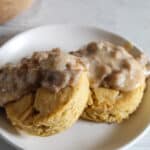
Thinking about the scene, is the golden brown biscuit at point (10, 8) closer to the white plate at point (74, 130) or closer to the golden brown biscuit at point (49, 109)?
the white plate at point (74, 130)

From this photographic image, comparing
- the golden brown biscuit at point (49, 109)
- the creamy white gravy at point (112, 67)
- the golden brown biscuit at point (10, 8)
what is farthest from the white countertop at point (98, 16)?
the golden brown biscuit at point (49, 109)

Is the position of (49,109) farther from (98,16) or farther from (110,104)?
(98,16)

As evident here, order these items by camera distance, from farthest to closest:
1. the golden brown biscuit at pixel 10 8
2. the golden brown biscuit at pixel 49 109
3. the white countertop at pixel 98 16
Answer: the white countertop at pixel 98 16 < the golden brown biscuit at pixel 10 8 < the golden brown biscuit at pixel 49 109

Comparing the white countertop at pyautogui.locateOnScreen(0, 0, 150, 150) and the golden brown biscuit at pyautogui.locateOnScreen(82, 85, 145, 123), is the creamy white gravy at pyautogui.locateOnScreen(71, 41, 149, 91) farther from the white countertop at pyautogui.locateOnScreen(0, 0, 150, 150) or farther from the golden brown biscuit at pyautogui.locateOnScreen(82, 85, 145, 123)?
the white countertop at pyautogui.locateOnScreen(0, 0, 150, 150)

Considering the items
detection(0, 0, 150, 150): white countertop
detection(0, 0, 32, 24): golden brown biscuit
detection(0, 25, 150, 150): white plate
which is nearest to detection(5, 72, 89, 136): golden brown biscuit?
detection(0, 25, 150, 150): white plate

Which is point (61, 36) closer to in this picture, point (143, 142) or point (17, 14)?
point (17, 14)

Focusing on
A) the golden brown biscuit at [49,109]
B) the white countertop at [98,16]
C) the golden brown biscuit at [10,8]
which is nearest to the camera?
the golden brown biscuit at [49,109]

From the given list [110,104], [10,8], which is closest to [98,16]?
[10,8]
